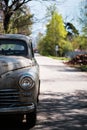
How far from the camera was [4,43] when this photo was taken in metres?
10.4

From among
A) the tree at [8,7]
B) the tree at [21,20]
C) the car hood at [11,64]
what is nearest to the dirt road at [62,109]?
the car hood at [11,64]

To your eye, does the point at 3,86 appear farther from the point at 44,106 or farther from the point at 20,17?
the point at 20,17

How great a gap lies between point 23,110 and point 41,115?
7.82 ft

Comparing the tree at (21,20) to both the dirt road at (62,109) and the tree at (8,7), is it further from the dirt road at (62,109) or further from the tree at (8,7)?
the dirt road at (62,109)

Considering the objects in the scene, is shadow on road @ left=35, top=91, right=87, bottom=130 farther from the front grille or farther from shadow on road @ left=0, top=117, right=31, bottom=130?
the front grille

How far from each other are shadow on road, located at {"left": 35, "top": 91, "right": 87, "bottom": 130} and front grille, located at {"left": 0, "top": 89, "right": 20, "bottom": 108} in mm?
1016

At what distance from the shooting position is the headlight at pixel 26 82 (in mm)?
8148

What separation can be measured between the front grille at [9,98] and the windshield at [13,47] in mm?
2090

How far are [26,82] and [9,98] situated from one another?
0.44 meters

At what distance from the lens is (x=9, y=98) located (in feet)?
26.3

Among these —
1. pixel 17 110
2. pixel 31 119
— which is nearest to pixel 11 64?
pixel 17 110

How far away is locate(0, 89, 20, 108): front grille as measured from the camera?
26.3 ft

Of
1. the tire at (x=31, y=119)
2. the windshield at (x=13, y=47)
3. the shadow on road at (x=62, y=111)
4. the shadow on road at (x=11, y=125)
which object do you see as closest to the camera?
the tire at (x=31, y=119)

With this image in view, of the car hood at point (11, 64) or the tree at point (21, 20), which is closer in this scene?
the car hood at point (11, 64)
